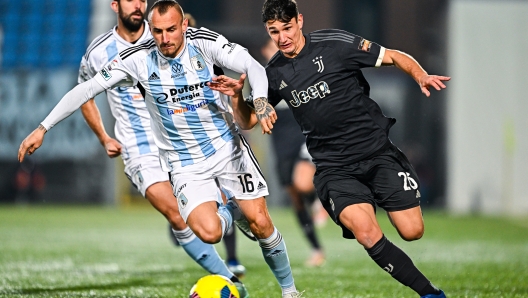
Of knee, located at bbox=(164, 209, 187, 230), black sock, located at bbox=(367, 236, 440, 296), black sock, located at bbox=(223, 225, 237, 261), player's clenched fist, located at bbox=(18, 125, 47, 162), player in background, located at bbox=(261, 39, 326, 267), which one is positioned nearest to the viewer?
black sock, located at bbox=(367, 236, 440, 296)

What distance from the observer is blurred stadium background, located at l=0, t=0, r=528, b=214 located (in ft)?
70.7

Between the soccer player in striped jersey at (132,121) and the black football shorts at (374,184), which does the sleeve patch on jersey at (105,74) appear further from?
the black football shorts at (374,184)

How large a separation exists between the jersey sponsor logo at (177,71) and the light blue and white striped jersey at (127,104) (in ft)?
3.82

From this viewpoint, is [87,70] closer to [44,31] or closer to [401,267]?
[401,267]

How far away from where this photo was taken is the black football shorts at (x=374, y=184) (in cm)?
529

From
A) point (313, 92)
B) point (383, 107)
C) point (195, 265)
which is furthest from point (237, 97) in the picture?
point (383, 107)

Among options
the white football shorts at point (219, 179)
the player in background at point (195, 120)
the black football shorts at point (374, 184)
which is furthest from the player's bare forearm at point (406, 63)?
the white football shorts at point (219, 179)

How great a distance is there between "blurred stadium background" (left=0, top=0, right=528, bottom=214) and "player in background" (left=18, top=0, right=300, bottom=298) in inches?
641

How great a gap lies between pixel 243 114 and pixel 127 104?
59.4 inches

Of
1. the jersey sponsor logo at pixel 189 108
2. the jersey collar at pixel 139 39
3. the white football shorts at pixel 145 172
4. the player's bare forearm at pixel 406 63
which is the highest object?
the jersey collar at pixel 139 39

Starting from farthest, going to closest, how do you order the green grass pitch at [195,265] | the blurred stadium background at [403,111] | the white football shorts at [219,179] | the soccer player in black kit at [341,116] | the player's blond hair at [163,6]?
the blurred stadium background at [403,111]
the green grass pitch at [195,265]
the white football shorts at [219,179]
the soccer player in black kit at [341,116]
the player's blond hair at [163,6]

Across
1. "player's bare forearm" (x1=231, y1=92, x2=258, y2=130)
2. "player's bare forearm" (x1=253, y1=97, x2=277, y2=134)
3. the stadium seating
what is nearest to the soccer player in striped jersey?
"player's bare forearm" (x1=231, y1=92, x2=258, y2=130)

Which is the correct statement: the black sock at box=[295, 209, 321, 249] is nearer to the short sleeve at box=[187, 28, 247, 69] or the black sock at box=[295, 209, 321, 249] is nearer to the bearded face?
the bearded face

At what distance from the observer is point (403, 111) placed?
2377cm
